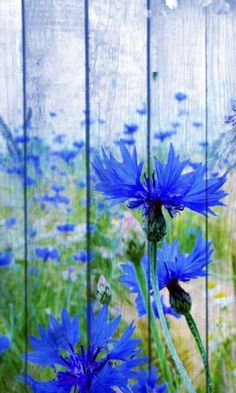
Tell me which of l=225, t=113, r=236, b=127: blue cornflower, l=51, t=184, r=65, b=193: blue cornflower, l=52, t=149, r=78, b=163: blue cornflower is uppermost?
l=225, t=113, r=236, b=127: blue cornflower

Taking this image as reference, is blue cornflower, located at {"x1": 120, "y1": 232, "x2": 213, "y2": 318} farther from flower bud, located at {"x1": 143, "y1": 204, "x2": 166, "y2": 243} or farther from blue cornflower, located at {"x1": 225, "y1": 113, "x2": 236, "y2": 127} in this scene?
blue cornflower, located at {"x1": 225, "y1": 113, "x2": 236, "y2": 127}

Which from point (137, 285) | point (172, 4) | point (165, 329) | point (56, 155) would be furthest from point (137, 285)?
point (172, 4)

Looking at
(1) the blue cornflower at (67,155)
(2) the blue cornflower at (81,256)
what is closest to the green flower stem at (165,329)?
(2) the blue cornflower at (81,256)

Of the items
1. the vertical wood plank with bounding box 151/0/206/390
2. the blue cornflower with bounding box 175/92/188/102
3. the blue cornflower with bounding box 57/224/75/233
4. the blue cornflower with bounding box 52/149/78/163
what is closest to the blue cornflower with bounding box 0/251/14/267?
the blue cornflower with bounding box 57/224/75/233

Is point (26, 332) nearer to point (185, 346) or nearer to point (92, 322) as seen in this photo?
point (92, 322)

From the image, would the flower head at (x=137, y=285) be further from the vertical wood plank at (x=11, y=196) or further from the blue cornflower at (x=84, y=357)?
the vertical wood plank at (x=11, y=196)

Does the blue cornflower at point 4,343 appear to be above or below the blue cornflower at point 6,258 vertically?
below
